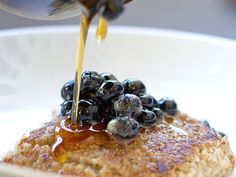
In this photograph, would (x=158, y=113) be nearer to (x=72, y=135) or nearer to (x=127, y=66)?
(x=72, y=135)

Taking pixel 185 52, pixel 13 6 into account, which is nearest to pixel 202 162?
pixel 13 6

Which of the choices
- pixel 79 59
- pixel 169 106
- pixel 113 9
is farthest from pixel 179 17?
pixel 113 9

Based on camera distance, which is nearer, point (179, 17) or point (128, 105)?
point (128, 105)

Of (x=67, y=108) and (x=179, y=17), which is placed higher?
(x=179, y=17)

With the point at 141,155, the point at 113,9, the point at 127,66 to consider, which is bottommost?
the point at 141,155

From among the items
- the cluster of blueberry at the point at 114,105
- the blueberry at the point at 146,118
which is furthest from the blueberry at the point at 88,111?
the blueberry at the point at 146,118

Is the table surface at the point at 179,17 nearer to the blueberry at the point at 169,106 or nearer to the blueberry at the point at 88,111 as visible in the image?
the blueberry at the point at 169,106

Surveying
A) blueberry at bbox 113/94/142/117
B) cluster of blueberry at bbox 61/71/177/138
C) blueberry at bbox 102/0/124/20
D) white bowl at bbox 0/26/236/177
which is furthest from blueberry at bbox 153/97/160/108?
blueberry at bbox 102/0/124/20
